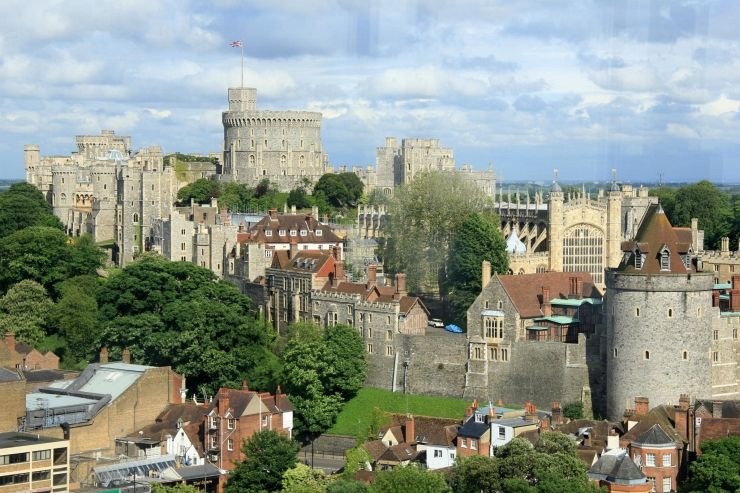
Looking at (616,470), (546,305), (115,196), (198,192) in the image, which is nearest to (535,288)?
(546,305)

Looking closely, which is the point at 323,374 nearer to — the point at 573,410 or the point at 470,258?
the point at 573,410

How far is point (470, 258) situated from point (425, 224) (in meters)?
9.04

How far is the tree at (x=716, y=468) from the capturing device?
53281mm

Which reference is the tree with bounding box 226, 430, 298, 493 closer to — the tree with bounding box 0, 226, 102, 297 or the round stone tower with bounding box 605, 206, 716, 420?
the round stone tower with bounding box 605, 206, 716, 420

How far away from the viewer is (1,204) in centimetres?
10719

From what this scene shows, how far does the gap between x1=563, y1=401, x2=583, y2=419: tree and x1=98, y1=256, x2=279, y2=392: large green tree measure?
15.1m

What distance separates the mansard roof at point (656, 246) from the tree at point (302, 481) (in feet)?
51.5

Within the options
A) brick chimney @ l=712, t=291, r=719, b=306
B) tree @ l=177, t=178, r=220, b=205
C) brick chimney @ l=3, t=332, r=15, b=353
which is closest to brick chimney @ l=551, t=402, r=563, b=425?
brick chimney @ l=712, t=291, r=719, b=306

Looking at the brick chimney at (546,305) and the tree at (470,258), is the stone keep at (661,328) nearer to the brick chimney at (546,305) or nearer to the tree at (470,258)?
the brick chimney at (546,305)

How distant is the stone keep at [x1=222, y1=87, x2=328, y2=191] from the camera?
123875mm

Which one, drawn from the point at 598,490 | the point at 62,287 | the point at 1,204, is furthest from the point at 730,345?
the point at 1,204

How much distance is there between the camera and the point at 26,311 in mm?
85062

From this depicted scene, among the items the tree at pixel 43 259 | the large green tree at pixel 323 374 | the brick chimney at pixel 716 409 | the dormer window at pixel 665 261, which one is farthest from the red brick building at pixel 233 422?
the tree at pixel 43 259

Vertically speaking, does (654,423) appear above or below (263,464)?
above
